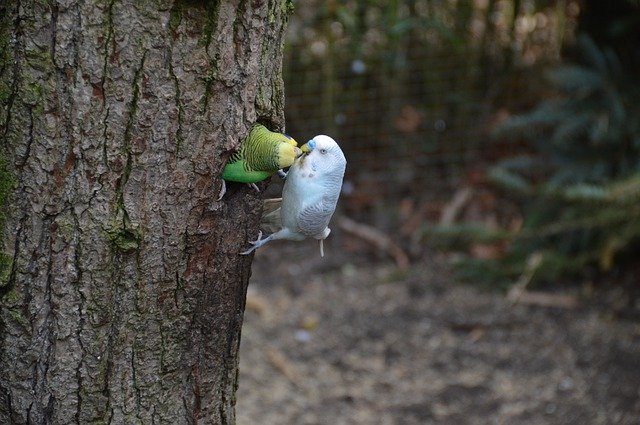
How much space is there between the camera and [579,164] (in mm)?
3838

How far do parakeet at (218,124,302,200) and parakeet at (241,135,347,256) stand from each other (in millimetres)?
36

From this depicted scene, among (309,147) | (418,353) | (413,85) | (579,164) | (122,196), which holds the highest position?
(309,147)

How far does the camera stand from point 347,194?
14.4ft

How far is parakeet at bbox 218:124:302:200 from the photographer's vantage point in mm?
1488

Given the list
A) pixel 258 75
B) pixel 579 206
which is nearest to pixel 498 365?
pixel 579 206

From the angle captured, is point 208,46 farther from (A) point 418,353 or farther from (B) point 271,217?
(A) point 418,353

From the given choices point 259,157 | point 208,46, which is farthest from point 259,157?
point 208,46

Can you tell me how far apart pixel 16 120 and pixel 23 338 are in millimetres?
408

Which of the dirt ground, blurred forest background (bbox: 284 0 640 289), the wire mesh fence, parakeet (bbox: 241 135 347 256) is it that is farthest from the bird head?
the wire mesh fence

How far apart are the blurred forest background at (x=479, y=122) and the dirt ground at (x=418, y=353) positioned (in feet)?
0.74

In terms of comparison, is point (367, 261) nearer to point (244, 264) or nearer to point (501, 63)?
point (501, 63)

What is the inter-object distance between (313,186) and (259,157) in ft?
0.39

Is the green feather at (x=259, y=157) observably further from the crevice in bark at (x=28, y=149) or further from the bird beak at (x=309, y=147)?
the crevice in bark at (x=28, y=149)

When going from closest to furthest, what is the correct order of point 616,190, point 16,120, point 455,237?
point 16,120 < point 616,190 < point 455,237
